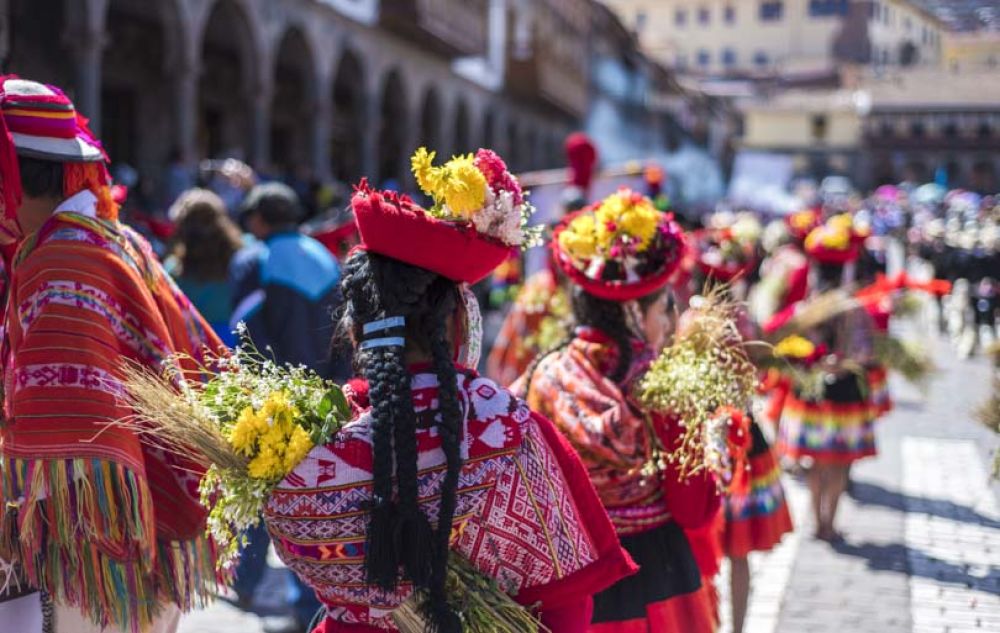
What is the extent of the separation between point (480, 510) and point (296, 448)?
1.31 ft

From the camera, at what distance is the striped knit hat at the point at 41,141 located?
292cm

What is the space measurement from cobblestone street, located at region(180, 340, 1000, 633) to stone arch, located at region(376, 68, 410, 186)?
1737cm

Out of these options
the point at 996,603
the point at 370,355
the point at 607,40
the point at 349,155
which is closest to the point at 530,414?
the point at 370,355

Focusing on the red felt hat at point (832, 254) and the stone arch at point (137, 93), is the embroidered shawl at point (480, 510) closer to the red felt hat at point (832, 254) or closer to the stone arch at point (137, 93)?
the red felt hat at point (832, 254)

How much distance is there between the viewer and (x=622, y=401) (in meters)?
3.41

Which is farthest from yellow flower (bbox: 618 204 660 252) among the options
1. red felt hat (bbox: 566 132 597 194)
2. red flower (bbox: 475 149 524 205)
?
red felt hat (bbox: 566 132 597 194)

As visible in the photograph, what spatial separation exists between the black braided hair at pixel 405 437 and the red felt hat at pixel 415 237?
4 centimetres

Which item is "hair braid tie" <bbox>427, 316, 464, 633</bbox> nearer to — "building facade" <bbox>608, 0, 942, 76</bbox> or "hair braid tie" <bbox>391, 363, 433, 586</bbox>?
"hair braid tie" <bbox>391, 363, 433, 586</bbox>

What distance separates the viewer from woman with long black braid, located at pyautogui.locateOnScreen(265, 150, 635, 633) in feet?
7.42

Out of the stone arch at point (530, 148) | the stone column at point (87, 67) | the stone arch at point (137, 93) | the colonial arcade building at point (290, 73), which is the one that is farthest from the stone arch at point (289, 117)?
the stone arch at point (530, 148)

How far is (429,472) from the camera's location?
231 centimetres

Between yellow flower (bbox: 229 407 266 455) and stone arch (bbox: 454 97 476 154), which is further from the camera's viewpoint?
stone arch (bbox: 454 97 476 154)

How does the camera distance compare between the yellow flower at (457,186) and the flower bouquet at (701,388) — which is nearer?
the yellow flower at (457,186)

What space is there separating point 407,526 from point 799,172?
9306 cm
